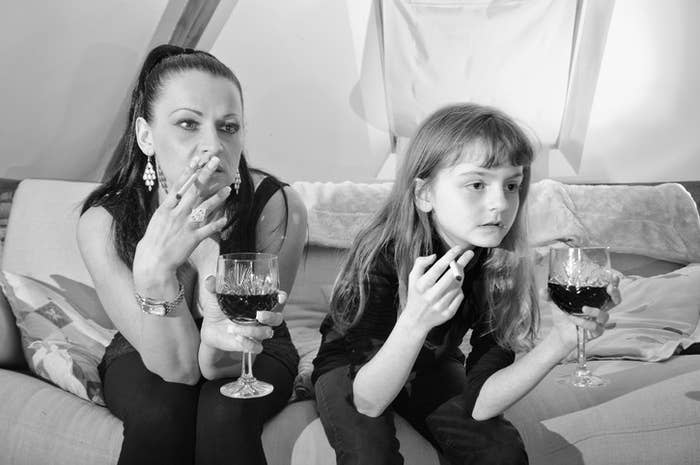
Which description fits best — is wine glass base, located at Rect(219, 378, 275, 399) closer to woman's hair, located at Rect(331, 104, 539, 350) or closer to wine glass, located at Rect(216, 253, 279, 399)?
wine glass, located at Rect(216, 253, 279, 399)

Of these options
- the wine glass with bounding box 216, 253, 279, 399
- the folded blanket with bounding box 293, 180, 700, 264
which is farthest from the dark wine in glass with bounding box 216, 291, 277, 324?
the folded blanket with bounding box 293, 180, 700, 264

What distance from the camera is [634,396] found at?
152 centimetres

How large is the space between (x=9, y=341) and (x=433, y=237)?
3.35 feet

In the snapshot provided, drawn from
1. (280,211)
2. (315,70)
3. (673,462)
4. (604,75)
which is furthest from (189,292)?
(604,75)

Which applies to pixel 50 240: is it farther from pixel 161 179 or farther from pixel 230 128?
pixel 230 128

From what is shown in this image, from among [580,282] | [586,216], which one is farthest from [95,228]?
[586,216]

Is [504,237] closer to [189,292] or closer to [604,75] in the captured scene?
[189,292]

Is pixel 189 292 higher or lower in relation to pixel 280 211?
lower

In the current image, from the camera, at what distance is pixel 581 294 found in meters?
1.22

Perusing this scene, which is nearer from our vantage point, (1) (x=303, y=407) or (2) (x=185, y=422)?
(2) (x=185, y=422)

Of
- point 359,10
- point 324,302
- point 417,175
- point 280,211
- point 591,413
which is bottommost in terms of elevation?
point 324,302

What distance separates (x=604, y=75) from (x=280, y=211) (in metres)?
1.87

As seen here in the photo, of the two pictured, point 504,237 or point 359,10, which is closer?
point 504,237

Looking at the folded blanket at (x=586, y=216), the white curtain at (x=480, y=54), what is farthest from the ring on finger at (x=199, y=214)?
the white curtain at (x=480, y=54)
